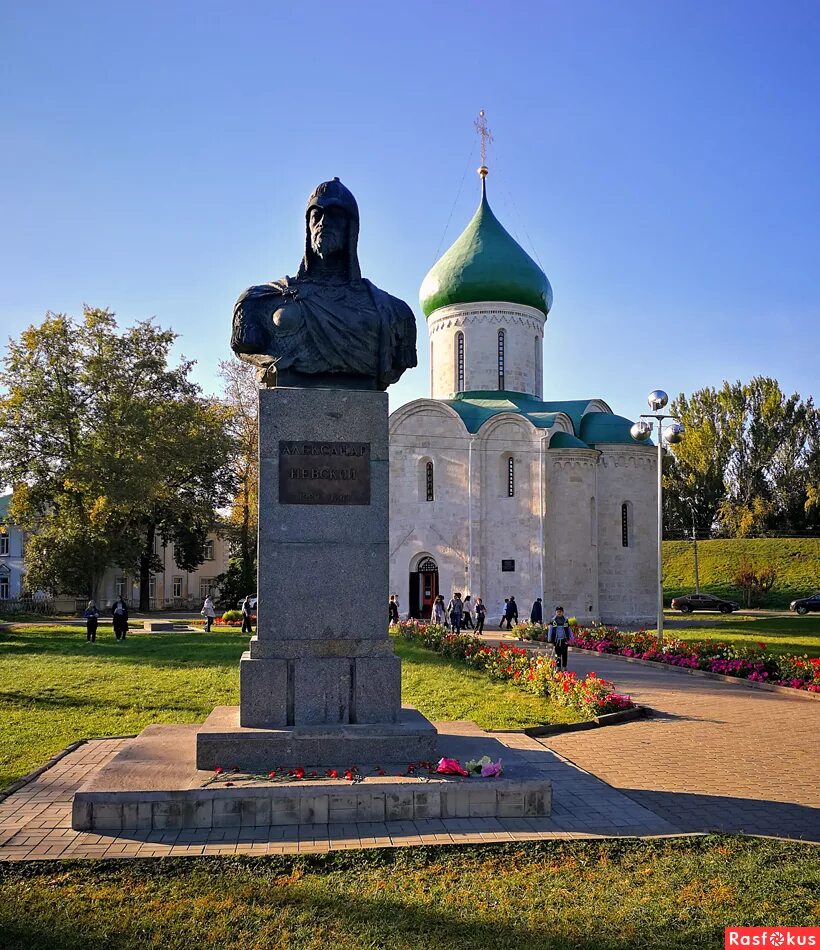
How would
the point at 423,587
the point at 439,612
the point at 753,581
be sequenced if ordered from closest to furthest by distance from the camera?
1. the point at 439,612
2. the point at 423,587
3. the point at 753,581

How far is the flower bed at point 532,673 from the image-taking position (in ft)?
39.0

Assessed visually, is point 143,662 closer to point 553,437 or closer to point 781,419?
point 553,437

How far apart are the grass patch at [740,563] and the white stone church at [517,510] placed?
47.0 feet

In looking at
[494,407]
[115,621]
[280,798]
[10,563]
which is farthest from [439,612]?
[10,563]

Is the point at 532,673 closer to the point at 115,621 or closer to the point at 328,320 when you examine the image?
the point at 328,320

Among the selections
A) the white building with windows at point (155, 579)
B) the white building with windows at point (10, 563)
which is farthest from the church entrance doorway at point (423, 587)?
the white building with windows at point (10, 563)

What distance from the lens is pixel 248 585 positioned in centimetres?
4034

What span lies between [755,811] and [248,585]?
34.9 meters

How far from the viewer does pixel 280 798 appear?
20.5ft

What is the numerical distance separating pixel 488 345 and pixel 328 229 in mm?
26886

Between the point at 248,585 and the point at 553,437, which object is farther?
the point at 248,585

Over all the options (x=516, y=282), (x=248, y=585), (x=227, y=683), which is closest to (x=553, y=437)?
(x=516, y=282)

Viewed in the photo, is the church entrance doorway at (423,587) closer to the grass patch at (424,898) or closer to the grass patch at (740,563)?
the grass patch at (740,563)

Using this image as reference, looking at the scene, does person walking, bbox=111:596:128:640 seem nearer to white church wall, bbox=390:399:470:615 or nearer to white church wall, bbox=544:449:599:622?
white church wall, bbox=390:399:470:615
